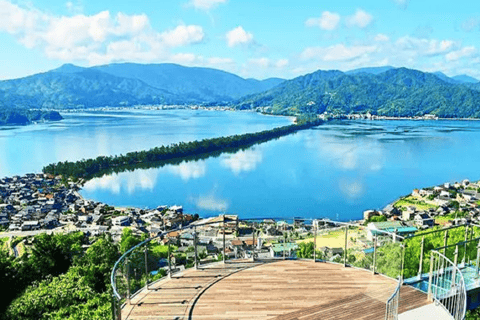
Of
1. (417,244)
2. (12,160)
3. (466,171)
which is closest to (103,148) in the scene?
(12,160)

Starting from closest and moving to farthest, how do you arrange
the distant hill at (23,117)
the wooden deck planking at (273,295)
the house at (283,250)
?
the wooden deck planking at (273,295)
the house at (283,250)
the distant hill at (23,117)

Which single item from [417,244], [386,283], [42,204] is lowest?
[42,204]

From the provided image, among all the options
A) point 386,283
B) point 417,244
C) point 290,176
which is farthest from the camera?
point 290,176

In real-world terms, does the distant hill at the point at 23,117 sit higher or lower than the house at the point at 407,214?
higher

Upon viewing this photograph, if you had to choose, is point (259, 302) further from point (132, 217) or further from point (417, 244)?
point (132, 217)

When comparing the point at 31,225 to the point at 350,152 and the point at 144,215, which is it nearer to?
the point at 144,215

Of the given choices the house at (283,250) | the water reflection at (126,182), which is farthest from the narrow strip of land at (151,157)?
the house at (283,250)

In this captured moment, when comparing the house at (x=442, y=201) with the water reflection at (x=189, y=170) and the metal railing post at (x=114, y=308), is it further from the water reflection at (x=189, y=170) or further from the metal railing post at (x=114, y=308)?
the metal railing post at (x=114, y=308)
